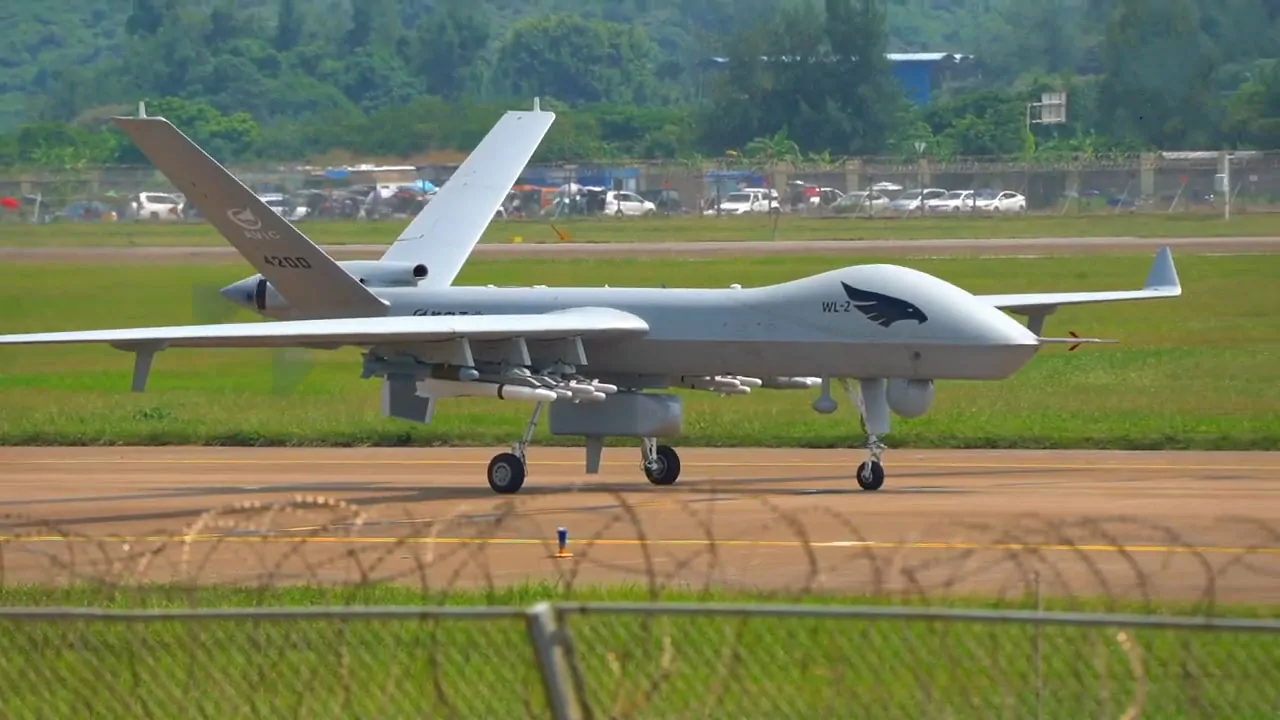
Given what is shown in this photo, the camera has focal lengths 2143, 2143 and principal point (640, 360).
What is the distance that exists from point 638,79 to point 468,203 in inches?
4102

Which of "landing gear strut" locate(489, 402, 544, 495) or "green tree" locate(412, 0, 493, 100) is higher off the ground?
"green tree" locate(412, 0, 493, 100)

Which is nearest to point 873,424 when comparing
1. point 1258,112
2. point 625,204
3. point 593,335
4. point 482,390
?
point 593,335

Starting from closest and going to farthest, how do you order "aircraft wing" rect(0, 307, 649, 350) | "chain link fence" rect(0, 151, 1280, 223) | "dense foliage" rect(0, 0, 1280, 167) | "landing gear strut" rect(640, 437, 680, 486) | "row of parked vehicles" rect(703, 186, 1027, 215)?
"aircraft wing" rect(0, 307, 649, 350), "landing gear strut" rect(640, 437, 680, 486), "chain link fence" rect(0, 151, 1280, 223), "dense foliage" rect(0, 0, 1280, 167), "row of parked vehicles" rect(703, 186, 1027, 215)

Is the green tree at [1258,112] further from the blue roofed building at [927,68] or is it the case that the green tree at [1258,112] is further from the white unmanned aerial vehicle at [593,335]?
the white unmanned aerial vehicle at [593,335]

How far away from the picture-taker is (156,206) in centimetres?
7562

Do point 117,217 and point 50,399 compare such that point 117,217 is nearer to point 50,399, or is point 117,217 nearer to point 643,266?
point 643,266

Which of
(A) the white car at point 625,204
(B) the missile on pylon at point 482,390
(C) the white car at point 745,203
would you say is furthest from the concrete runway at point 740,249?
(B) the missile on pylon at point 482,390

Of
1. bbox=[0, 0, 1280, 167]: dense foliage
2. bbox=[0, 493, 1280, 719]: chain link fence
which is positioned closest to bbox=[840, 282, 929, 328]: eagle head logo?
bbox=[0, 493, 1280, 719]: chain link fence

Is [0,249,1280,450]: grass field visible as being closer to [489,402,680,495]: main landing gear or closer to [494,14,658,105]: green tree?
[489,402,680,495]: main landing gear

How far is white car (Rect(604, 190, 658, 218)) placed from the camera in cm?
8806

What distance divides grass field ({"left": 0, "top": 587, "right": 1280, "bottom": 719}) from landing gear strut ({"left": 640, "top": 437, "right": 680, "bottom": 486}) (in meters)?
10.2

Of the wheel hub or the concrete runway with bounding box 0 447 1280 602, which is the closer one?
the concrete runway with bounding box 0 447 1280 602

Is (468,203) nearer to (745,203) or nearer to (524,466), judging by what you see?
(524,466)

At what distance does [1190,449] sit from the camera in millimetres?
26344
